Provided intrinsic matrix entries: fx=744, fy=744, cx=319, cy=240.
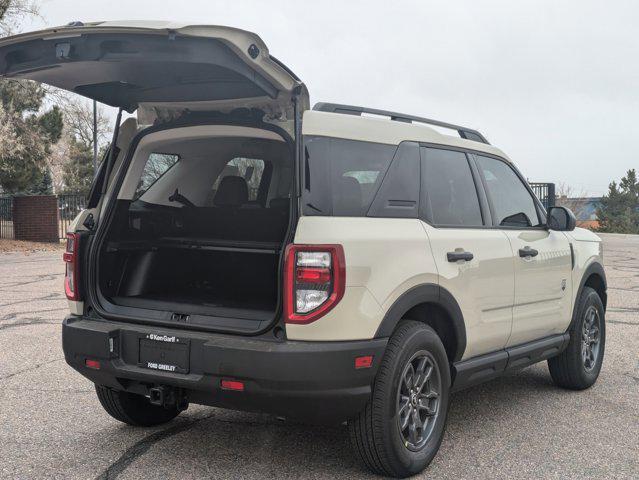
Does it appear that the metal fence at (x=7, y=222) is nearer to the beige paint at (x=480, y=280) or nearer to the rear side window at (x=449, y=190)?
the rear side window at (x=449, y=190)

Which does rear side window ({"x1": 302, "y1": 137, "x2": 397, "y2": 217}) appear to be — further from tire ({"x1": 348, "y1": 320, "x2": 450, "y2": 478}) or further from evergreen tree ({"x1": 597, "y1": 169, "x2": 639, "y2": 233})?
evergreen tree ({"x1": 597, "y1": 169, "x2": 639, "y2": 233})

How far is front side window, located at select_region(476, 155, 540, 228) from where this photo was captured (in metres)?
5.06

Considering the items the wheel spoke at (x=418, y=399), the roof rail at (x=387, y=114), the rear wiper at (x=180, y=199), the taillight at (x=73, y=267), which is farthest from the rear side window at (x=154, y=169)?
the wheel spoke at (x=418, y=399)

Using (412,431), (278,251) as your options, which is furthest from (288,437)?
(278,251)

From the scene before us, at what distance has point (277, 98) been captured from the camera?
3.88 metres

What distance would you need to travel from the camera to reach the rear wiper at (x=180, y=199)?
15.8ft

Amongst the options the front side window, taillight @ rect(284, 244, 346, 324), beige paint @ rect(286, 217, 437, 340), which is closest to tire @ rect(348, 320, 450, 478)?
beige paint @ rect(286, 217, 437, 340)

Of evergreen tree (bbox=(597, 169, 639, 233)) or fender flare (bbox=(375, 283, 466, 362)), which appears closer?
fender flare (bbox=(375, 283, 466, 362))

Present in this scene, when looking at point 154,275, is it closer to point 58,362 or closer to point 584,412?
point 58,362

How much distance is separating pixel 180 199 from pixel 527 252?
2349mm

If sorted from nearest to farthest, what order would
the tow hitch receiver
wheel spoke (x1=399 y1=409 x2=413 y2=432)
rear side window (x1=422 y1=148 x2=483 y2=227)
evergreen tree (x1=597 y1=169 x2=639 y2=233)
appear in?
the tow hitch receiver
wheel spoke (x1=399 y1=409 x2=413 y2=432)
rear side window (x1=422 y1=148 x2=483 y2=227)
evergreen tree (x1=597 y1=169 x2=639 y2=233)

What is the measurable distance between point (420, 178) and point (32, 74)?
2.22m

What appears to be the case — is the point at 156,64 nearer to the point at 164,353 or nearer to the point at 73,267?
the point at 73,267

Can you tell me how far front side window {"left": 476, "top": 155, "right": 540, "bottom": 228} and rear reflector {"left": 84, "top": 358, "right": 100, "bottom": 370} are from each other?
2691 mm
